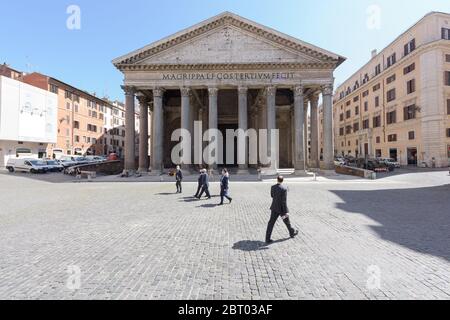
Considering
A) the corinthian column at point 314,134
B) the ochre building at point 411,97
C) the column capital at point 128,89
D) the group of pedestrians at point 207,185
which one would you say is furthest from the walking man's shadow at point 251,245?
the ochre building at point 411,97

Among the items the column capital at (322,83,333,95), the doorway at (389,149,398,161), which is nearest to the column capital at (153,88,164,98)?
the column capital at (322,83,333,95)

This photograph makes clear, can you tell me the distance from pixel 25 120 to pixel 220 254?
48667 mm

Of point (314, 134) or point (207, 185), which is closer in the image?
A: point (207, 185)

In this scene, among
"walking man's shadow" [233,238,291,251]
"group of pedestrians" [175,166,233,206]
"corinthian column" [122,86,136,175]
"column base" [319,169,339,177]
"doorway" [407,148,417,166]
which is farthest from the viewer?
"doorway" [407,148,417,166]

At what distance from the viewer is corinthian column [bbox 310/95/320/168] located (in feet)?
104

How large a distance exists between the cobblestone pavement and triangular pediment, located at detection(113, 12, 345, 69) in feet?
70.8

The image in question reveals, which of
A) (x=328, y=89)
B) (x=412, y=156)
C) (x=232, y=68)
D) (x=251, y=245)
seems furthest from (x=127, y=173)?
(x=412, y=156)

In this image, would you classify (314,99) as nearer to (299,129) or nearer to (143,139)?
(299,129)

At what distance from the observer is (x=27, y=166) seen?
106 feet

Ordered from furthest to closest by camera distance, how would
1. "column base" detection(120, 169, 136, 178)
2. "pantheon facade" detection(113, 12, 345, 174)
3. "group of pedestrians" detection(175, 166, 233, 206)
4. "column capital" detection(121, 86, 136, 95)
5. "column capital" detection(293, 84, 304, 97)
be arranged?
"column capital" detection(121, 86, 136, 95)
"column capital" detection(293, 84, 304, 97)
"pantheon facade" detection(113, 12, 345, 174)
"column base" detection(120, 169, 136, 178)
"group of pedestrians" detection(175, 166, 233, 206)

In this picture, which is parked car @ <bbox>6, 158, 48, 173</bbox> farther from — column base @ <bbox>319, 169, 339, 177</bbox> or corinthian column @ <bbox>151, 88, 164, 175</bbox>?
column base @ <bbox>319, 169, 339, 177</bbox>

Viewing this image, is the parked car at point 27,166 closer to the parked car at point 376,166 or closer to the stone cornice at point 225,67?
the stone cornice at point 225,67
